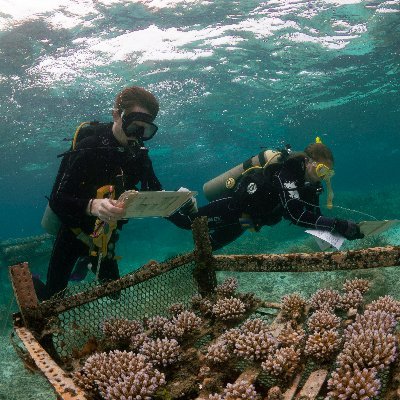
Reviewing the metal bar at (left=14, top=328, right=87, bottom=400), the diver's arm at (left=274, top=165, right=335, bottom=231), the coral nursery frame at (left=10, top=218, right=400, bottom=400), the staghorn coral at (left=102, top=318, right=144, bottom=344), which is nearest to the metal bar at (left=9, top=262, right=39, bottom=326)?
the coral nursery frame at (left=10, top=218, right=400, bottom=400)

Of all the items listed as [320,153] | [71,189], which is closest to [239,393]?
[71,189]

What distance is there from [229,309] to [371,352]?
6.37 feet

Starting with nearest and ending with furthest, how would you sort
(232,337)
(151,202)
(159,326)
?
(232,337) < (151,202) < (159,326)

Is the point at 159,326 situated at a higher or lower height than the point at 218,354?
lower

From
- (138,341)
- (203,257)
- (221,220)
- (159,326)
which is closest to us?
(138,341)

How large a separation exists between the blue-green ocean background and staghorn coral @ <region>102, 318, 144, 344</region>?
3.45 metres

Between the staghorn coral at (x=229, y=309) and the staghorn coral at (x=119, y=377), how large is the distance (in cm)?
146

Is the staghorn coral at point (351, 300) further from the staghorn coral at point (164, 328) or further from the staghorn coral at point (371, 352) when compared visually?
the staghorn coral at point (164, 328)

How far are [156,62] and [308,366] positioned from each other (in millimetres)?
18883

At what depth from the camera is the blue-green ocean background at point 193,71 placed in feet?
48.2

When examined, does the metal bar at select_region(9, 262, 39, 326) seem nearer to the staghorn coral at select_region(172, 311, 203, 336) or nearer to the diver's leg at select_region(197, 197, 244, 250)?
the staghorn coral at select_region(172, 311, 203, 336)

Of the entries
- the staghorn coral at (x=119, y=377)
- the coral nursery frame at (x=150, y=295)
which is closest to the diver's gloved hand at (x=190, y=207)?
the coral nursery frame at (x=150, y=295)

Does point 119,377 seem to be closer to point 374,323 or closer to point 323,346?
point 323,346

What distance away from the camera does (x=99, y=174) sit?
19.1 feet
